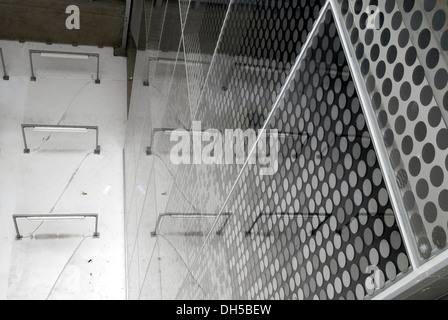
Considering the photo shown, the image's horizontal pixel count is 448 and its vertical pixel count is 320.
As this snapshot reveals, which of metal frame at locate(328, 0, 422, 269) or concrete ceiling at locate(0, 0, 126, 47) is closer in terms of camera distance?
metal frame at locate(328, 0, 422, 269)

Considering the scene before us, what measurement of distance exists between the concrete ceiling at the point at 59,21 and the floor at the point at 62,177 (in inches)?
4.6

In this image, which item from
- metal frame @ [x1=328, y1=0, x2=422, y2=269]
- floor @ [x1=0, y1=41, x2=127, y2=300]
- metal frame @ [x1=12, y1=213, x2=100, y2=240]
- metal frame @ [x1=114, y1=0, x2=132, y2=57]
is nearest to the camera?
metal frame @ [x1=328, y1=0, x2=422, y2=269]

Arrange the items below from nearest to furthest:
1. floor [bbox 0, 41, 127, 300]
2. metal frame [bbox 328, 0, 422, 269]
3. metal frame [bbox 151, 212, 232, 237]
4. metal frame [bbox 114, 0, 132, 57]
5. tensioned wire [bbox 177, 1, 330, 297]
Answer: metal frame [bbox 328, 0, 422, 269] < tensioned wire [bbox 177, 1, 330, 297] < metal frame [bbox 151, 212, 232, 237] < floor [bbox 0, 41, 127, 300] < metal frame [bbox 114, 0, 132, 57]

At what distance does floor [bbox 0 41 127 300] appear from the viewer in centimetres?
484

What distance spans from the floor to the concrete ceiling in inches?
4.6

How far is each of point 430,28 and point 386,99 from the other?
101mm

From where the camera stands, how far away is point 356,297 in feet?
2.29

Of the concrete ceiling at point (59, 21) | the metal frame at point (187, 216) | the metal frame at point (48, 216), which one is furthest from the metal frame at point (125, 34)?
the metal frame at point (187, 216)

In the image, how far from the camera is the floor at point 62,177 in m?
4.84

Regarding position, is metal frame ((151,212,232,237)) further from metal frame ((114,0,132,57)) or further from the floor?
metal frame ((114,0,132,57))

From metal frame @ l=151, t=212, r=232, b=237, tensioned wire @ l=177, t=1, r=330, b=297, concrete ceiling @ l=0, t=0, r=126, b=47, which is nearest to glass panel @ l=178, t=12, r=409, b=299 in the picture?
tensioned wire @ l=177, t=1, r=330, b=297

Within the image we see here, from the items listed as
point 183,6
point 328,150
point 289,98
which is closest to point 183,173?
point 183,6

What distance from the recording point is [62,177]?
5.46 m

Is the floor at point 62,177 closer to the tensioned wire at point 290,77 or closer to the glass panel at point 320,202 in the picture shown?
the tensioned wire at point 290,77
